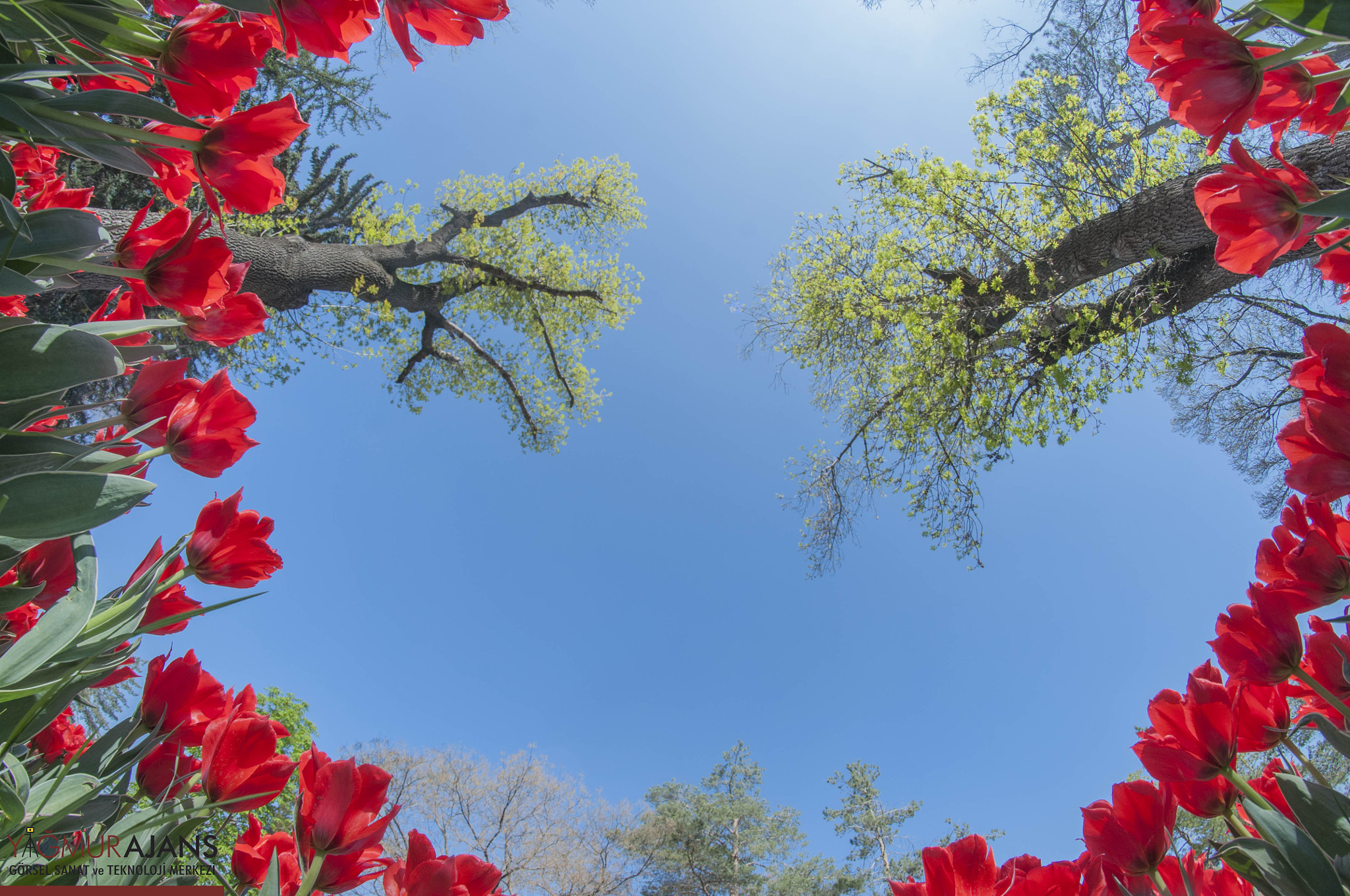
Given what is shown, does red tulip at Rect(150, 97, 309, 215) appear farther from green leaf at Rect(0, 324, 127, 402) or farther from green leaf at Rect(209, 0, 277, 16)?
green leaf at Rect(0, 324, 127, 402)

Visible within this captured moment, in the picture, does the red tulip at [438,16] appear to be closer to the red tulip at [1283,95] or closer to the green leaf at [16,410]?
the green leaf at [16,410]

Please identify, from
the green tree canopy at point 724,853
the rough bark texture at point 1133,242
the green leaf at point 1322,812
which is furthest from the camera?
the green tree canopy at point 724,853

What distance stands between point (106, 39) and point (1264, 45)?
123cm

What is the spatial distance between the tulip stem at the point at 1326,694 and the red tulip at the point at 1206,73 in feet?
1.89

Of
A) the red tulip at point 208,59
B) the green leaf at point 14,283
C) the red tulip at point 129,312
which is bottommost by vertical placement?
the green leaf at point 14,283

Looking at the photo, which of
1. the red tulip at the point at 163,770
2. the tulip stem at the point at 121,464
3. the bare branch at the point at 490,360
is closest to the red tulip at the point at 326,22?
the tulip stem at the point at 121,464

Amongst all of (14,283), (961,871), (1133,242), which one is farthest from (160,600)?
(1133,242)

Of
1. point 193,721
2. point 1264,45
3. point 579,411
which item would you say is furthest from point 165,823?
point 579,411

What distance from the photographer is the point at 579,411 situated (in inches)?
337

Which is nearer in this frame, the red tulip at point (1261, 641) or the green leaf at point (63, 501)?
the green leaf at point (63, 501)

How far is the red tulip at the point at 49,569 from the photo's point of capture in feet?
1.92

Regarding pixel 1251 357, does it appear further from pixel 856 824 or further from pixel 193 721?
pixel 856 824

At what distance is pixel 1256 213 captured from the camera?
0.67m

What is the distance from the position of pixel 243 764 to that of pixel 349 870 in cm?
15
